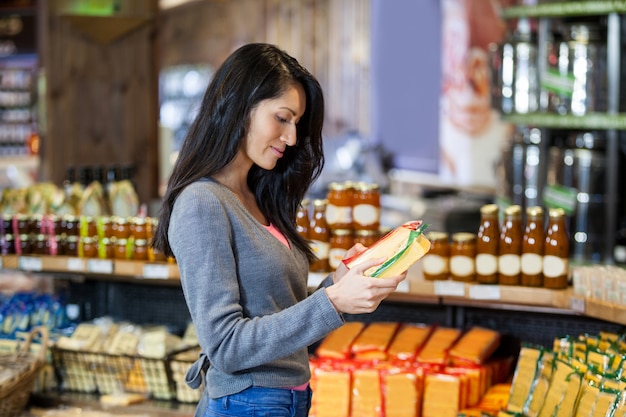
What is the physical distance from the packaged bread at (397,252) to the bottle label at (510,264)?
3.20 feet

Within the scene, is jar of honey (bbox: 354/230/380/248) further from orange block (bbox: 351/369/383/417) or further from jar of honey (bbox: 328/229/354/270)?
Answer: orange block (bbox: 351/369/383/417)

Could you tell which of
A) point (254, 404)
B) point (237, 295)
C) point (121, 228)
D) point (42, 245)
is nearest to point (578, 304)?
point (254, 404)

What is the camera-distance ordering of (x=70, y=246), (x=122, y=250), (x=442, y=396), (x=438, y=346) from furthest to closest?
(x=70, y=246)
(x=122, y=250)
(x=438, y=346)
(x=442, y=396)

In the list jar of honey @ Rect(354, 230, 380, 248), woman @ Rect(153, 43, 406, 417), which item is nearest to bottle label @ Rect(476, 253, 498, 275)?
jar of honey @ Rect(354, 230, 380, 248)

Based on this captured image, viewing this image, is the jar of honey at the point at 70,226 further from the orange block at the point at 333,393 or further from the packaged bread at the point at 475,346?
the packaged bread at the point at 475,346

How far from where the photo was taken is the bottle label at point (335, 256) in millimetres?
3260

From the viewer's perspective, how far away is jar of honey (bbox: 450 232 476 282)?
3.10 meters

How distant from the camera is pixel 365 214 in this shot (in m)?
3.25

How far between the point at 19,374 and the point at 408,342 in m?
1.44

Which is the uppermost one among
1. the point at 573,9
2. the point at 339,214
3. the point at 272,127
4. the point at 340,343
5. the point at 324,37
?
the point at 324,37

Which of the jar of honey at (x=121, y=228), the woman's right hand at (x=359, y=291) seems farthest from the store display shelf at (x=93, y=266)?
the woman's right hand at (x=359, y=291)

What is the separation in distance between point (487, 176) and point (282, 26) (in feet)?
12.3

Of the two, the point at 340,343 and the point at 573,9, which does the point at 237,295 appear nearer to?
the point at 340,343

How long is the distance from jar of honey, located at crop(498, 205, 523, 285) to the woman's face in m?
1.18
